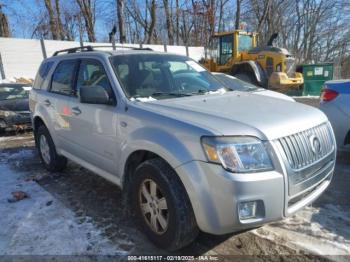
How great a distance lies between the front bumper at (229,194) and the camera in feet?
8.14

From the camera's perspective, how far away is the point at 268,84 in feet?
47.6

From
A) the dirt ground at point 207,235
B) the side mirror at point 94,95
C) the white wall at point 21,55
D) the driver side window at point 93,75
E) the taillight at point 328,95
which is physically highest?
the white wall at point 21,55

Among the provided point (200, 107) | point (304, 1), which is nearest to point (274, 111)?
point (200, 107)

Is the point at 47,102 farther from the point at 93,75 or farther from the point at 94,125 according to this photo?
the point at 94,125

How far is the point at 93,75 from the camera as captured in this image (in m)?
4.15

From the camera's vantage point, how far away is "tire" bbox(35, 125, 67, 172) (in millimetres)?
5328

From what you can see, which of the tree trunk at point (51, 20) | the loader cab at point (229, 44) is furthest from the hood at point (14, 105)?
the tree trunk at point (51, 20)

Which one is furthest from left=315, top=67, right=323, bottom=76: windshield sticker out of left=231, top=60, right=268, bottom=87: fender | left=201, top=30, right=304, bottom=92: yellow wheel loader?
left=231, top=60, right=268, bottom=87: fender

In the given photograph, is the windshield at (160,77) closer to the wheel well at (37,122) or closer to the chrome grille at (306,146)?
the chrome grille at (306,146)

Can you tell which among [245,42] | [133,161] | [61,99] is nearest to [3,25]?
[245,42]

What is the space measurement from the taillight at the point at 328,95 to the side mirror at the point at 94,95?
338cm

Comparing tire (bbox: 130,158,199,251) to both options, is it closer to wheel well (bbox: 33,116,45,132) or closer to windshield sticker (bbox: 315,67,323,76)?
wheel well (bbox: 33,116,45,132)

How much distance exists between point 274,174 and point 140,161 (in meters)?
1.38

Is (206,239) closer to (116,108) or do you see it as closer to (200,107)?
(200,107)
